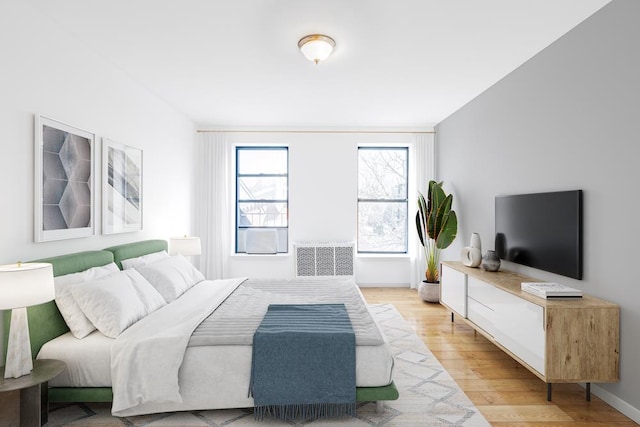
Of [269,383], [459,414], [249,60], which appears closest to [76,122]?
[249,60]

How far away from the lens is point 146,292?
2.92m

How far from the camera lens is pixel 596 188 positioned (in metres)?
2.59

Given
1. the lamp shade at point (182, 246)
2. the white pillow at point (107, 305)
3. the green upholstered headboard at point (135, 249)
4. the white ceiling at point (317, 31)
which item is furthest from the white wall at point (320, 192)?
the white pillow at point (107, 305)

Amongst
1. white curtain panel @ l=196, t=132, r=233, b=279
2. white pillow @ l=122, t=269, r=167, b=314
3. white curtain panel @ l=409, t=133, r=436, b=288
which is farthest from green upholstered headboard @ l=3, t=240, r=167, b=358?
white curtain panel @ l=409, t=133, r=436, b=288

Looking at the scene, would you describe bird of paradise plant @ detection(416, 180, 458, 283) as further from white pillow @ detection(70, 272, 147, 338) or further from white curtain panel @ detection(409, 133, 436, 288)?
white pillow @ detection(70, 272, 147, 338)

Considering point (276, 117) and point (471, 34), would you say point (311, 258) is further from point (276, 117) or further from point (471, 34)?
point (471, 34)

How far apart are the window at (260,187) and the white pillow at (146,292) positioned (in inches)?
125

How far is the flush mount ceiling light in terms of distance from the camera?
2.88 m

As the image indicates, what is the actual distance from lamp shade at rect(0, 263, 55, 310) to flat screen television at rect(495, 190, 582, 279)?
344cm

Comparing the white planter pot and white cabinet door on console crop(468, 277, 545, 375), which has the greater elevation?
white cabinet door on console crop(468, 277, 545, 375)

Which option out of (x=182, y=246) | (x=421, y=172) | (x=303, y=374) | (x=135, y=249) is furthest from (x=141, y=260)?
(x=421, y=172)

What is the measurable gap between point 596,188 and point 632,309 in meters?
0.82

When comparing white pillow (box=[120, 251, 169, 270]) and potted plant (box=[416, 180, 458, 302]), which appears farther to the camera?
potted plant (box=[416, 180, 458, 302])

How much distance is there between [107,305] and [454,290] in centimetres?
330
